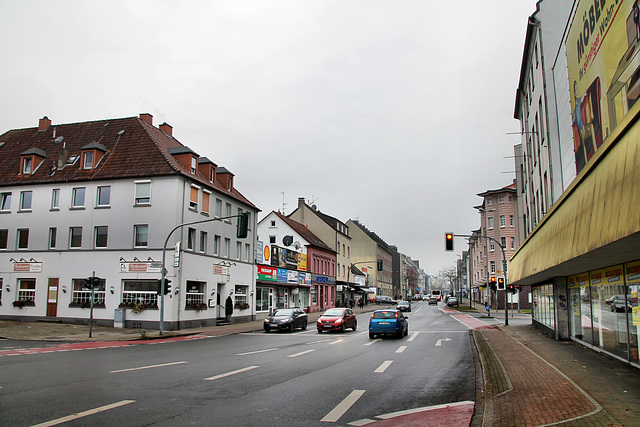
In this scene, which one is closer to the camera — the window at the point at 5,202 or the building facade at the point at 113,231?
the building facade at the point at 113,231

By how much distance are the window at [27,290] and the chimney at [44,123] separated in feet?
42.1

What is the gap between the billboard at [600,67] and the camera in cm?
1146

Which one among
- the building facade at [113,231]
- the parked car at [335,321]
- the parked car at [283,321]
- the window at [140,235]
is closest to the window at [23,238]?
the building facade at [113,231]

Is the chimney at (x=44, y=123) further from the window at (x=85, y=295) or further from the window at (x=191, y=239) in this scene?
the window at (x=191, y=239)

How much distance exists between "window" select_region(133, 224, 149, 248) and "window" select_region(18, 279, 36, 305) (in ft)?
25.3

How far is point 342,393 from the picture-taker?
9.91m

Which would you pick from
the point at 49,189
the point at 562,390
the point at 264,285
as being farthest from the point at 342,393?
the point at 264,285

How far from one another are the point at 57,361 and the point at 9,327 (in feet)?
51.7

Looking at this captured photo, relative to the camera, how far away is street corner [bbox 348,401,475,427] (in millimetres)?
7375

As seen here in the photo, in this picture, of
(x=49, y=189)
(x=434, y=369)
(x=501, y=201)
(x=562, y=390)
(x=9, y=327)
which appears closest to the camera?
(x=562, y=390)

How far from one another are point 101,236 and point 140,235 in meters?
2.74

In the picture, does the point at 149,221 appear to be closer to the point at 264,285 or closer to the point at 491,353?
the point at 264,285

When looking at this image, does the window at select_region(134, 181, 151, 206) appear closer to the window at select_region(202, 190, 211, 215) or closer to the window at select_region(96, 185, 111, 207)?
the window at select_region(96, 185, 111, 207)

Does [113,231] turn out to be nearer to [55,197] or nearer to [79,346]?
[55,197]
